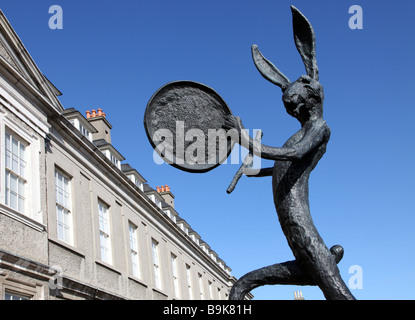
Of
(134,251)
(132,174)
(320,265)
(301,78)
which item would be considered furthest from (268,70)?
(132,174)

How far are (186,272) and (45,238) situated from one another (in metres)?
18.5

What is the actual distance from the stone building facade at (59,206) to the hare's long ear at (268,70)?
9082mm

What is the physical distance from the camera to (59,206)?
15.9m

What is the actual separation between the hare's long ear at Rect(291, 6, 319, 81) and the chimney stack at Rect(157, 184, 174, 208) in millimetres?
31718

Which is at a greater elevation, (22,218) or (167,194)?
(167,194)

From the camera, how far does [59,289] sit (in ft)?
45.6

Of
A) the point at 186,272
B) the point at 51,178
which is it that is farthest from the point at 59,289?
the point at 186,272

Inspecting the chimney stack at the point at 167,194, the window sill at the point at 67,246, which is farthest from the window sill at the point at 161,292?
the chimney stack at the point at 167,194

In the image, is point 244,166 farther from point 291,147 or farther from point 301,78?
point 301,78

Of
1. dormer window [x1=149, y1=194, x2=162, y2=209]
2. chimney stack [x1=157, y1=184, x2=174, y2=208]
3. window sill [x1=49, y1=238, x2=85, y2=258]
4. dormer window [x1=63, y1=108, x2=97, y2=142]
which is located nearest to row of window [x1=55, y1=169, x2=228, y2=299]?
window sill [x1=49, y1=238, x2=85, y2=258]

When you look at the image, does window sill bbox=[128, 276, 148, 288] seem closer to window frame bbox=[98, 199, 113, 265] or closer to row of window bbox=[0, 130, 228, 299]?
row of window bbox=[0, 130, 228, 299]

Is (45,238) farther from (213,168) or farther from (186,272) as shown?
(186,272)

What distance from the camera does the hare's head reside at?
4301 millimetres

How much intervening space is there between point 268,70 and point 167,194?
31916 millimetres
